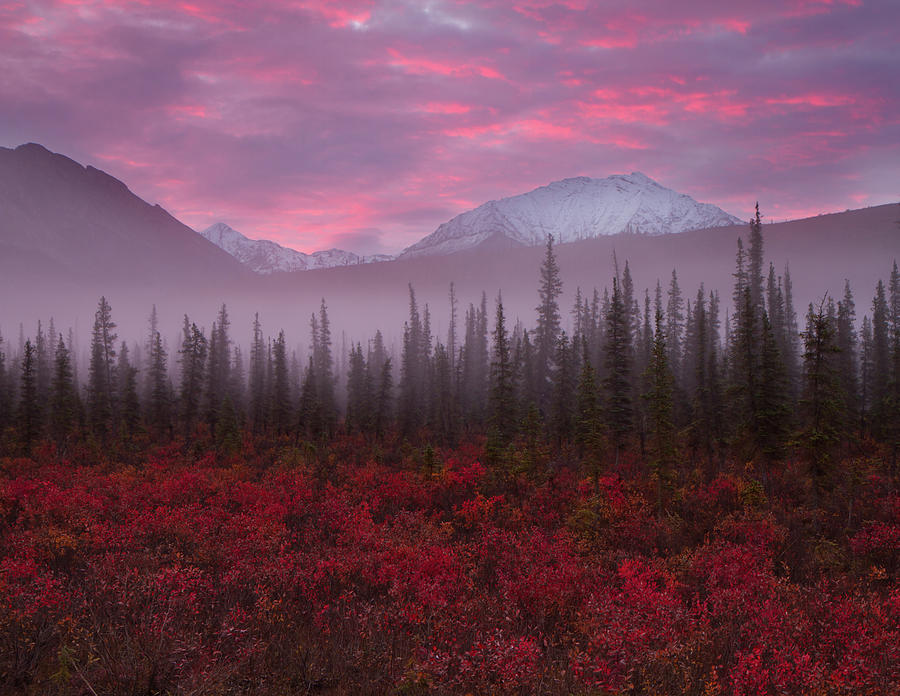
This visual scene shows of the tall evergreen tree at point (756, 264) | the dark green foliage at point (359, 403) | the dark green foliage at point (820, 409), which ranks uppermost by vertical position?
the tall evergreen tree at point (756, 264)

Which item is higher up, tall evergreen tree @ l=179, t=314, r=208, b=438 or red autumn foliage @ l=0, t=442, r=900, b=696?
tall evergreen tree @ l=179, t=314, r=208, b=438

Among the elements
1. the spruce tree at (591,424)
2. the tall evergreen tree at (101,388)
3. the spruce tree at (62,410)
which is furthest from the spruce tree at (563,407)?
the tall evergreen tree at (101,388)

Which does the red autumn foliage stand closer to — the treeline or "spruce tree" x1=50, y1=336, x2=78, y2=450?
the treeline

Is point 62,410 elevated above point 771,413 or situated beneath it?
situated beneath

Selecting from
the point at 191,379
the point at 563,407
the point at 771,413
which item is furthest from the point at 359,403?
the point at 771,413

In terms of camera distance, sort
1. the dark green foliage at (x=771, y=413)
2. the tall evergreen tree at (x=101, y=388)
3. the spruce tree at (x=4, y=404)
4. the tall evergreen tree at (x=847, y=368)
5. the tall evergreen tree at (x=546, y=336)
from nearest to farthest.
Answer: the dark green foliage at (x=771, y=413), the tall evergreen tree at (x=847, y=368), the tall evergreen tree at (x=101, y=388), the spruce tree at (x=4, y=404), the tall evergreen tree at (x=546, y=336)

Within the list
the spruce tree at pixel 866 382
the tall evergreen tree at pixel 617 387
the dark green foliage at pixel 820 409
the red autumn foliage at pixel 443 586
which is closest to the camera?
the red autumn foliage at pixel 443 586

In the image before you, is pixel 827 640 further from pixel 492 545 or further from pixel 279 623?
pixel 279 623

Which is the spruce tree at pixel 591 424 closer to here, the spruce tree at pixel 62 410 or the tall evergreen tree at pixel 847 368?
the tall evergreen tree at pixel 847 368

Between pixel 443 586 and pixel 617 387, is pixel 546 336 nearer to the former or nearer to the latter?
pixel 617 387

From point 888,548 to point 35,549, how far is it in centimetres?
2752

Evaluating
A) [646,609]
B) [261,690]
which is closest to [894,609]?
Answer: [646,609]

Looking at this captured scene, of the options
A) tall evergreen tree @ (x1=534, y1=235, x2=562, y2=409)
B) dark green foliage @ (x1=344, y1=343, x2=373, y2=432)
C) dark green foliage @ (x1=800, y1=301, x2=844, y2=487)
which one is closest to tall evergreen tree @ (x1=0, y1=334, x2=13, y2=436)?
dark green foliage @ (x1=344, y1=343, x2=373, y2=432)

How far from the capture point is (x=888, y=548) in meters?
15.9
